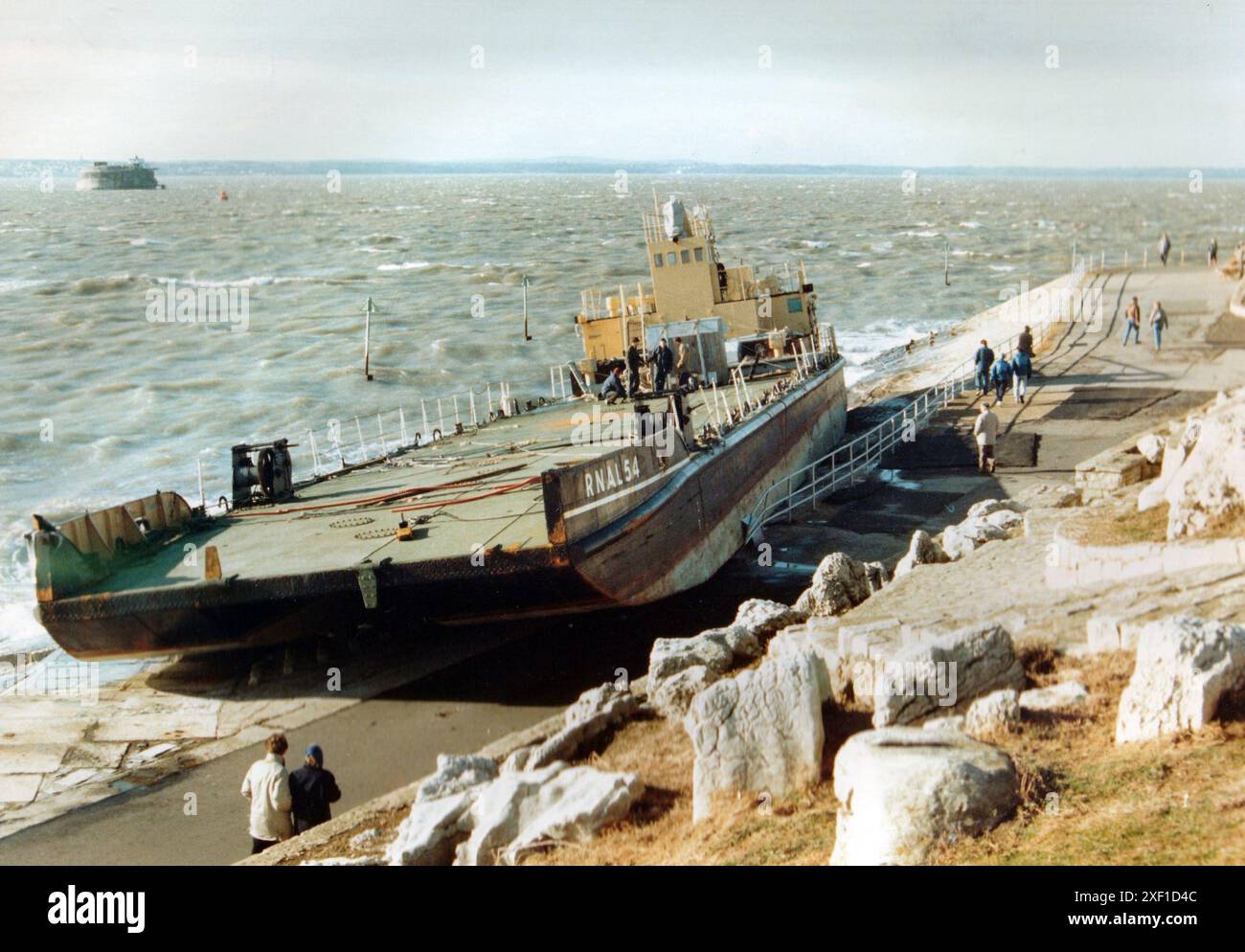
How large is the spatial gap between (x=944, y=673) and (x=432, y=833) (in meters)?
4.21

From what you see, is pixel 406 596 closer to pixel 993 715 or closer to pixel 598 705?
pixel 598 705

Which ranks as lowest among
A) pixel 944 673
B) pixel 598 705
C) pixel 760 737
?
pixel 598 705

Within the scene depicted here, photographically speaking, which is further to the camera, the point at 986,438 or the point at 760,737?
the point at 986,438

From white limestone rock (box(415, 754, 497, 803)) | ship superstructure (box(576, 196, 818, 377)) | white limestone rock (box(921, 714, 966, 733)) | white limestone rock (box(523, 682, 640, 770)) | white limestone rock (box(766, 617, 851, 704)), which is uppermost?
ship superstructure (box(576, 196, 818, 377))

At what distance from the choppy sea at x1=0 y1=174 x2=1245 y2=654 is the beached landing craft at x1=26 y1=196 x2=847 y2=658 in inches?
213

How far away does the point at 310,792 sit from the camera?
11031 millimetres

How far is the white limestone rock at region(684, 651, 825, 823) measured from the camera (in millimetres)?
8773

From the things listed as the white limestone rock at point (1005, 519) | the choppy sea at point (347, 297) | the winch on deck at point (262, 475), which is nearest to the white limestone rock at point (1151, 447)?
the white limestone rock at point (1005, 519)

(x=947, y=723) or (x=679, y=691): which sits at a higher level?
(x=947, y=723)

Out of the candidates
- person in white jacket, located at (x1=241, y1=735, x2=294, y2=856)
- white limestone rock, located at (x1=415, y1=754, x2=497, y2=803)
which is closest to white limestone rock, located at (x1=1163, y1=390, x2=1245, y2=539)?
white limestone rock, located at (x1=415, y1=754, x2=497, y2=803)

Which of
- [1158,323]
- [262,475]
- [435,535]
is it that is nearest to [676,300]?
[262,475]

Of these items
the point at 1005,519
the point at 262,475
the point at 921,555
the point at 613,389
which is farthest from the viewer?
the point at 613,389

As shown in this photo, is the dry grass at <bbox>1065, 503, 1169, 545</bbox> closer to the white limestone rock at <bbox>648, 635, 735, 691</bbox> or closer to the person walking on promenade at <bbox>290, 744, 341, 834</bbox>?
the white limestone rock at <bbox>648, 635, 735, 691</bbox>
